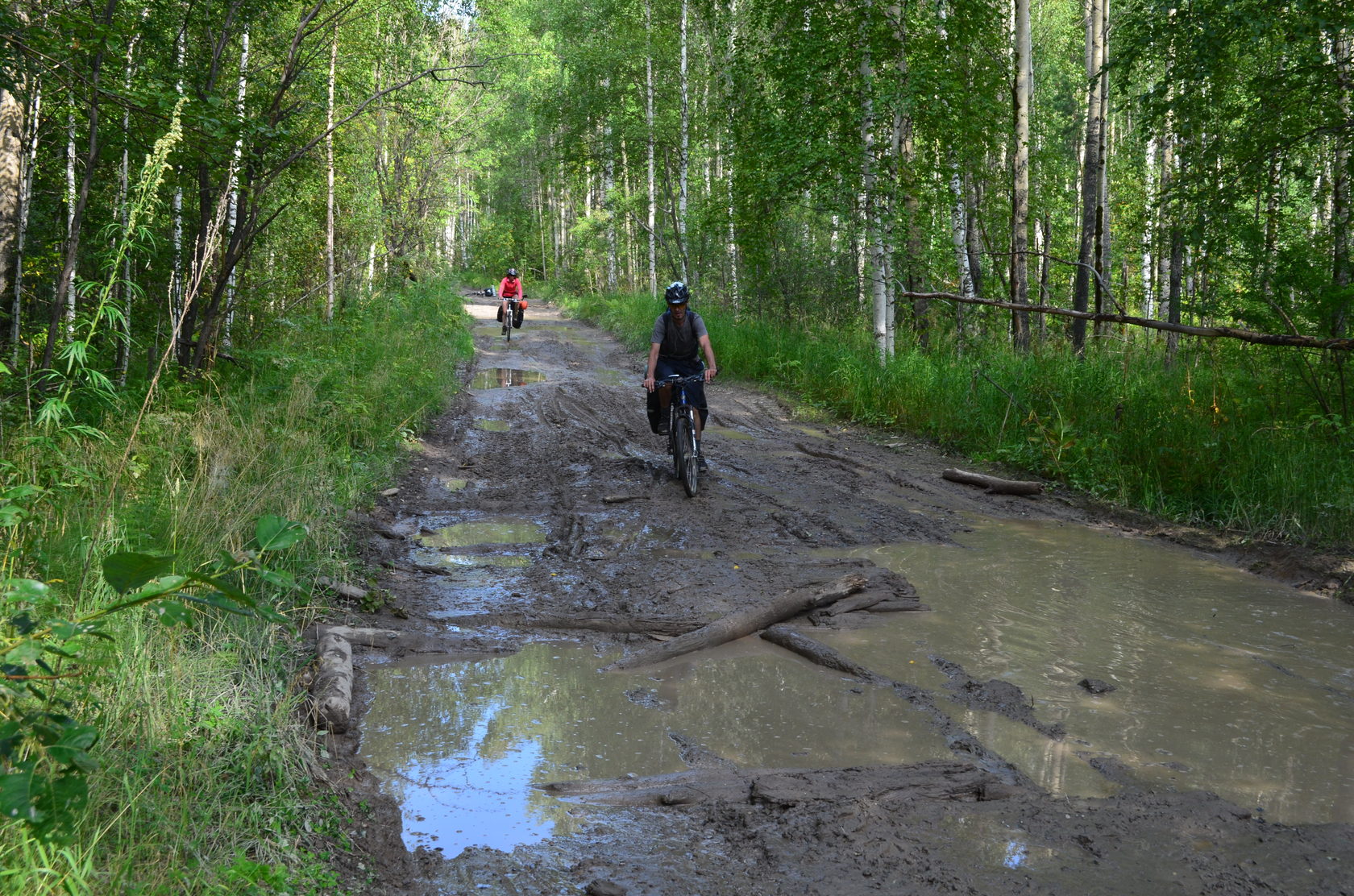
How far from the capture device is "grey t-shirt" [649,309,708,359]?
9.43 m

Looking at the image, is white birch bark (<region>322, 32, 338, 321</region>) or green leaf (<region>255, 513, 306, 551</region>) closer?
green leaf (<region>255, 513, 306, 551</region>)

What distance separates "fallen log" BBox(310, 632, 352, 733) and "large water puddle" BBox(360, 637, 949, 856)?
0.17m

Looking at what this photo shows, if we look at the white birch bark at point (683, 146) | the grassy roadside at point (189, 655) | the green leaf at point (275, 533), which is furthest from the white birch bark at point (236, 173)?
the white birch bark at point (683, 146)

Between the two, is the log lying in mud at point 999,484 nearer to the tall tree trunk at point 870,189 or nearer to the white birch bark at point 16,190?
the tall tree trunk at point 870,189

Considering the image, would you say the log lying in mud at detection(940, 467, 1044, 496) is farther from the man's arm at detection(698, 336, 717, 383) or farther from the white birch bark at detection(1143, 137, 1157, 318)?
the white birch bark at detection(1143, 137, 1157, 318)

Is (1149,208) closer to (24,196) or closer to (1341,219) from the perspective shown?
(1341,219)

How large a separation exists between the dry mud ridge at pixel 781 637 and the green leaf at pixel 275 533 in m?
1.39

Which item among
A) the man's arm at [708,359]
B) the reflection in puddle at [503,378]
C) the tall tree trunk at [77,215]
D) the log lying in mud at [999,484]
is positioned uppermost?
the tall tree trunk at [77,215]

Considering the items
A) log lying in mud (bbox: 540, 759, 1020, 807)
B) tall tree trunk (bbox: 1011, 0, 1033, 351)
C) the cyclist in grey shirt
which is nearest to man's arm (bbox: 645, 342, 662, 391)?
the cyclist in grey shirt

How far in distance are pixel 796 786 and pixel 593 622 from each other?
2.22 metres

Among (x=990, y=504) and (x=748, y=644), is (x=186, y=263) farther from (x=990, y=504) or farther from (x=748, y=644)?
(x=990, y=504)

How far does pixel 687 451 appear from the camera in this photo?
8.86 meters

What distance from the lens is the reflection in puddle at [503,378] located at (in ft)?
55.4

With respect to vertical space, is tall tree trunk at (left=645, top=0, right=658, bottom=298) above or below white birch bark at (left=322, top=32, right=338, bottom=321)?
above
